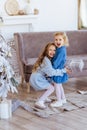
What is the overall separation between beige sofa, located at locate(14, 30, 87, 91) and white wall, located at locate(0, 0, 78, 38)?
732 mm

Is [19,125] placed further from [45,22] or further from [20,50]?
[45,22]

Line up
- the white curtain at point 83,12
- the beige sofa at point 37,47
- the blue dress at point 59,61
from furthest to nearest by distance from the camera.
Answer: the white curtain at point 83,12
the beige sofa at point 37,47
the blue dress at point 59,61

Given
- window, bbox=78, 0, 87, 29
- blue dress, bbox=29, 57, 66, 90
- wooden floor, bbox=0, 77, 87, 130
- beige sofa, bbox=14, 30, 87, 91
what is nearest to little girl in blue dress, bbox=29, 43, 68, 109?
blue dress, bbox=29, 57, 66, 90

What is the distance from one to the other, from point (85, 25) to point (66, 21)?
888 millimetres

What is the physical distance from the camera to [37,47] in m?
5.76

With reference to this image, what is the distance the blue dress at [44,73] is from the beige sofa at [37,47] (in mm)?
760

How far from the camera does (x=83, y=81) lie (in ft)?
19.4

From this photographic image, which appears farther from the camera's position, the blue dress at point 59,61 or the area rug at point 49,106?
the blue dress at point 59,61

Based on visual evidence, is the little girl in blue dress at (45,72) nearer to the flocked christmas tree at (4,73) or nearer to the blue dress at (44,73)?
the blue dress at (44,73)

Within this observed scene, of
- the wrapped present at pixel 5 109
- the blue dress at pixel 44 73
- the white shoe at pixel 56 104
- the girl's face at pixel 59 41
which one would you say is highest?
the girl's face at pixel 59 41

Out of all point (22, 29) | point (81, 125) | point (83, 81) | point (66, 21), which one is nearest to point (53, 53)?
point (81, 125)

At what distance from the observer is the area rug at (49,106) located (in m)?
4.07

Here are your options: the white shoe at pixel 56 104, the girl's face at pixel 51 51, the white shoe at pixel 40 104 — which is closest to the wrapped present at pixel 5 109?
the white shoe at pixel 40 104

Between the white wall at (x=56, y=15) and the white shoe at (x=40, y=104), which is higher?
the white wall at (x=56, y=15)
